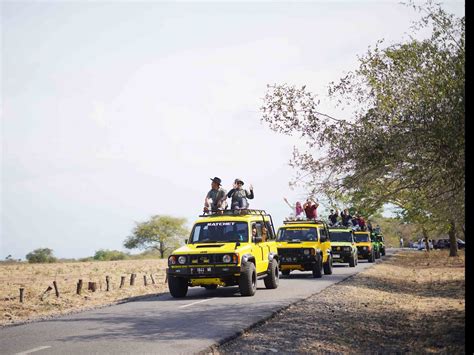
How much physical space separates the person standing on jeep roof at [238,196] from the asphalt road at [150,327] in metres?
2.92

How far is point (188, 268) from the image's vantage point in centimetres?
1633

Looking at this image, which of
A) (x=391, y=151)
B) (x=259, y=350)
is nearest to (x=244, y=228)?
(x=391, y=151)

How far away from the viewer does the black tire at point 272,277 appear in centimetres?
1912

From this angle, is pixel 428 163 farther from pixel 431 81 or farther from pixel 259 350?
pixel 259 350

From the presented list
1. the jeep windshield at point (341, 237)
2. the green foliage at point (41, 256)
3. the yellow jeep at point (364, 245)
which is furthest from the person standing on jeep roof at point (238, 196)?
the green foliage at point (41, 256)

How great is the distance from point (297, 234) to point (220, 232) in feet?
27.2

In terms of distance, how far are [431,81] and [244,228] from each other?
25.2ft

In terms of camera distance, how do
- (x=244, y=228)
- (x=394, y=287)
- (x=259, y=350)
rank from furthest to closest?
(x=394, y=287), (x=244, y=228), (x=259, y=350)

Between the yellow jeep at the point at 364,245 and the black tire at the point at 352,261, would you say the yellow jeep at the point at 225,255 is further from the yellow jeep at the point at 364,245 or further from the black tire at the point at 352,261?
the yellow jeep at the point at 364,245

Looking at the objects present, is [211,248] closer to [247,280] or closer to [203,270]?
[203,270]

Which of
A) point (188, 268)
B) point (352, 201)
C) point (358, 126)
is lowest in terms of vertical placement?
point (188, 268)

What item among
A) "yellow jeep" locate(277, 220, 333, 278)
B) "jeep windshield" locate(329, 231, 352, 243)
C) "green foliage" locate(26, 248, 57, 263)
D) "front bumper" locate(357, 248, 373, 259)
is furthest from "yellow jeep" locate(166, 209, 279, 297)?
"green foliage" locate(26, 248, 57, 263)

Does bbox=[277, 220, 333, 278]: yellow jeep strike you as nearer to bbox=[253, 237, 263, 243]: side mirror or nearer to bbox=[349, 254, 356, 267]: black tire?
bbox=[253, 237, 263, 243]: side mirror
